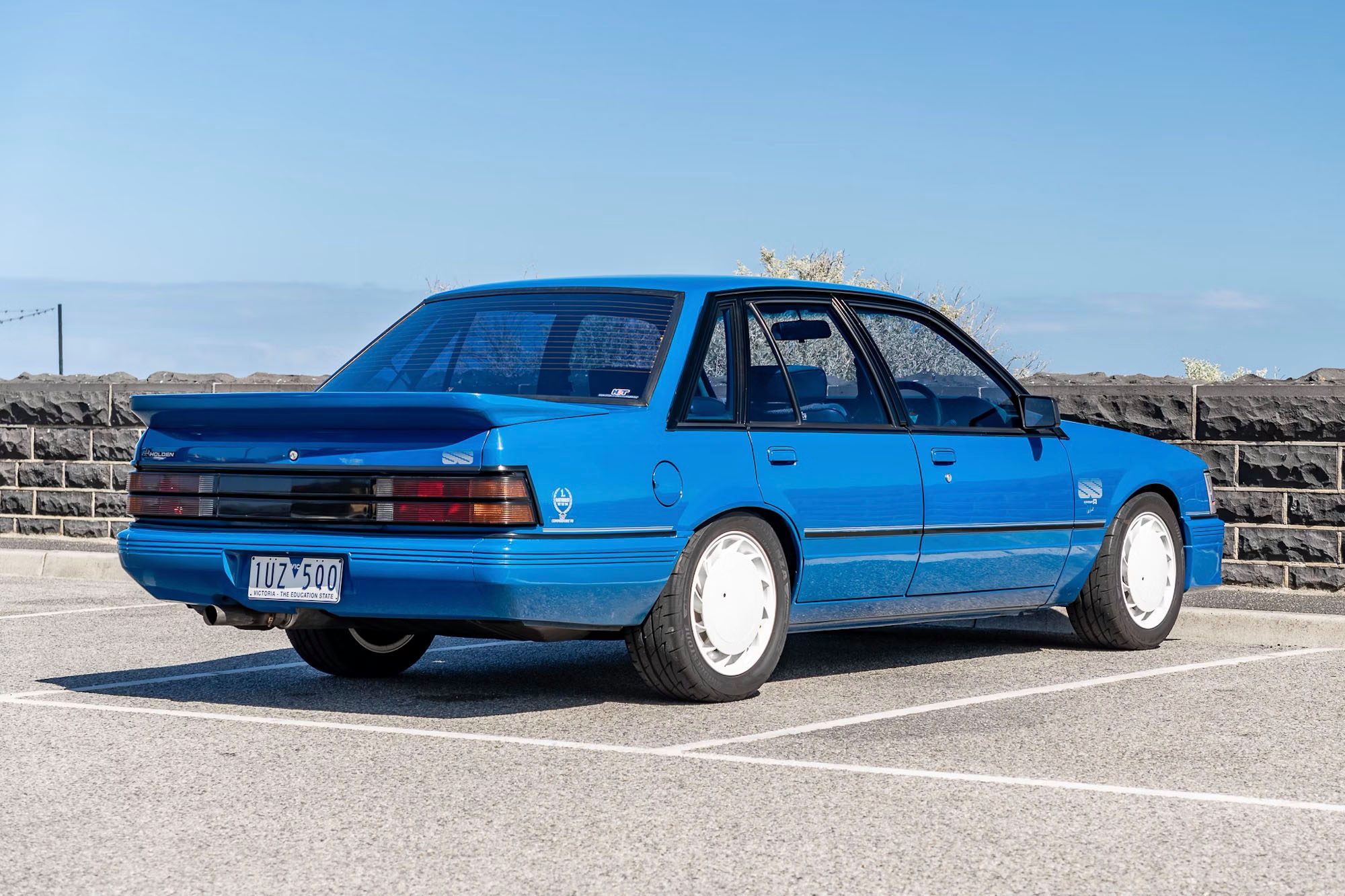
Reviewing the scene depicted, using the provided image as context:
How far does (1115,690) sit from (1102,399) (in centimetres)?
433

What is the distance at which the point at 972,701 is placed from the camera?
275 inches

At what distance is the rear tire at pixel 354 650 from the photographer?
7469 mm

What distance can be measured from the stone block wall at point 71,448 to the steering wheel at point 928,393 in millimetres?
7904

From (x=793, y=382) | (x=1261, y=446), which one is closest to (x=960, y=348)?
(x=793, y=382)

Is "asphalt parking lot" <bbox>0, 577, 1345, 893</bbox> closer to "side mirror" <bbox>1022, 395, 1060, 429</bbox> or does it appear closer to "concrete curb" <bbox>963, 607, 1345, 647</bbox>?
"concrete curb" <bbox>963, 607, 1345, 647</bbox>

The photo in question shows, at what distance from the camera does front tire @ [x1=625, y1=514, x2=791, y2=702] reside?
6410mm

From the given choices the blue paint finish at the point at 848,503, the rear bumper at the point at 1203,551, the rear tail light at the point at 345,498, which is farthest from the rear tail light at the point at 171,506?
the rear bumper at the point at 1203,551

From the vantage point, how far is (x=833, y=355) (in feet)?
25.1

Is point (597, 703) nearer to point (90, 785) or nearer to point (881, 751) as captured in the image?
point (881, 751)

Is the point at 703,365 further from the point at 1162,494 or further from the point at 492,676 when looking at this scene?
the point at 1162,494

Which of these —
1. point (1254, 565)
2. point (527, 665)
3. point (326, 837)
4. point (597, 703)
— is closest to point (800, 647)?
point (527, 665)

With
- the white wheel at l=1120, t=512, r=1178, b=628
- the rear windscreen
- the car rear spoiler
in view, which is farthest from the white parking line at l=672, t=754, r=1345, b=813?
the white wheel at l=1120, t=512, r=1178, b=628

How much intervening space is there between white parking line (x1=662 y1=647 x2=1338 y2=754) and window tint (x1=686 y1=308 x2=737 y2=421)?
1.19m

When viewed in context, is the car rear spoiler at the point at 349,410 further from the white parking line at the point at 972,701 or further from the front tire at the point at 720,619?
the white parking line at the point at 972,701
